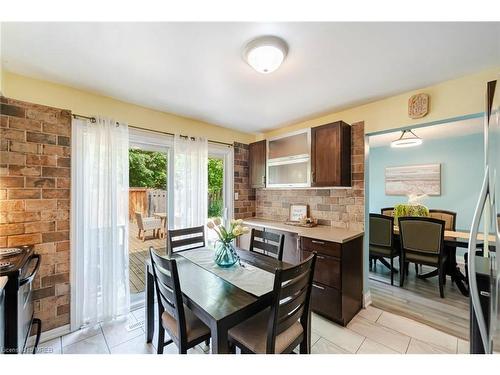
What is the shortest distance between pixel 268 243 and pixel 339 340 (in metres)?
1.01

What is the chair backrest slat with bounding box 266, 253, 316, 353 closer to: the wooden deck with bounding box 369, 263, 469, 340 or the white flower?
the white flower

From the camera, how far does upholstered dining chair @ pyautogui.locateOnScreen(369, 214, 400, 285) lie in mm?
2889

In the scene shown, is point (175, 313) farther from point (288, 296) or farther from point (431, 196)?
point (431, 196)

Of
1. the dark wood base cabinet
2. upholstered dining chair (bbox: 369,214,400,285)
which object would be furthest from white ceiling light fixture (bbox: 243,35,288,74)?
upholstered dining chair (bbox: 369,214,400,285)

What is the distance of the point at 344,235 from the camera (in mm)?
2107

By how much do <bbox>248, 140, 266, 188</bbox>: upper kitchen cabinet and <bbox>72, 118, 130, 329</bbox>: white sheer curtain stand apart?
1.75 meters

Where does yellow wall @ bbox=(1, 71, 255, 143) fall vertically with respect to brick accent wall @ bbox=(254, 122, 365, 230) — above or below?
above

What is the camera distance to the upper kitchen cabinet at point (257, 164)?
10.3ft

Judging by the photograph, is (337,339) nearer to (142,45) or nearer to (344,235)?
(344,235)

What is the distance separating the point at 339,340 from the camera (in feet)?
5.96

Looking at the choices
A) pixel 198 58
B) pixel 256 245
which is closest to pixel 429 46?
pixel 198 58

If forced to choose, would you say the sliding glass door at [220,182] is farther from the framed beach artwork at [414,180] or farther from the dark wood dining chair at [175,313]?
the framed beach artwork at [414,180]

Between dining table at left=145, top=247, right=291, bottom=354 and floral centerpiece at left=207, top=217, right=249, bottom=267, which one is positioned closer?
dining table at left=145, top=247, right=291, bottom=354

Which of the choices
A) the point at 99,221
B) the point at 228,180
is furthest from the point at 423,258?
the point at 99,221
